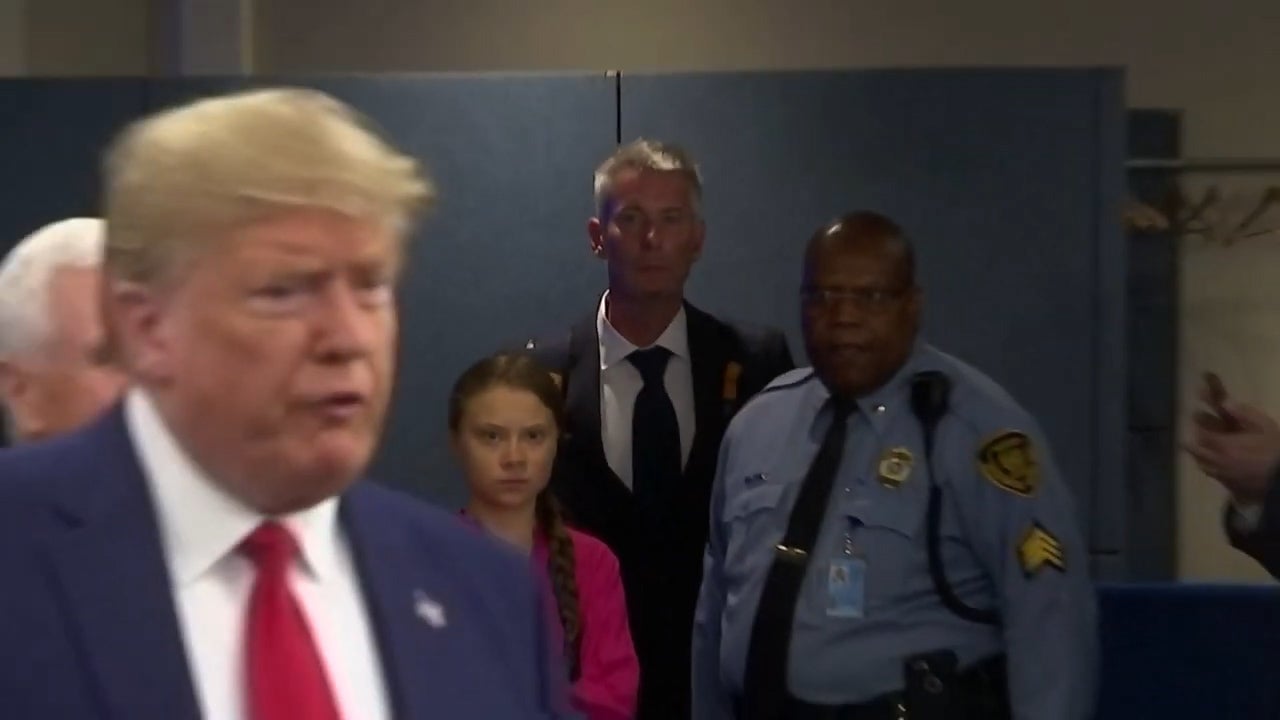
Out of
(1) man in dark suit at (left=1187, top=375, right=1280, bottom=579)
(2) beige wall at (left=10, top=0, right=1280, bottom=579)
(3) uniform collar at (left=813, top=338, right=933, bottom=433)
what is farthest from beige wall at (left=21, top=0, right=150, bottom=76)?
(1) man in dark suit at (left=1187, top=375, right=1280, bottom=579)

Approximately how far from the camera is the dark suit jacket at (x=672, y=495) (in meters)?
3.24

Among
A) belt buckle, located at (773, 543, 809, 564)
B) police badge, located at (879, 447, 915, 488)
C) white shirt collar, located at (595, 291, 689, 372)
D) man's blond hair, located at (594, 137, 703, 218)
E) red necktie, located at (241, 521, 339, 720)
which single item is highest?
man's blond hair, located at (594, 137, 703, 218)

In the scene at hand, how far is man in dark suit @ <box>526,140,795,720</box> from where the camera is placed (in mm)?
3234

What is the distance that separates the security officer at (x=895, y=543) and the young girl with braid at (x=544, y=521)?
0.64 feet

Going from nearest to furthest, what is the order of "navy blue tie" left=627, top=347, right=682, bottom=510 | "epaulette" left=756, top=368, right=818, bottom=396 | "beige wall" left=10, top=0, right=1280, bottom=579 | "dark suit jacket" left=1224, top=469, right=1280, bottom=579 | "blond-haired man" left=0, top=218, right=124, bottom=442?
"blond-haired man" left=0, top=218, right=124, bottom=442, "dark suit jacket" left=1224, top=469, right=1280, bottom=579, "epaulette" left=756, top=368, right=818, bottom=396, "navy blue tie" left=627, top=347, right=682, bottom=510, "beige wall" left=10, top=0, right=1280, bottom=579

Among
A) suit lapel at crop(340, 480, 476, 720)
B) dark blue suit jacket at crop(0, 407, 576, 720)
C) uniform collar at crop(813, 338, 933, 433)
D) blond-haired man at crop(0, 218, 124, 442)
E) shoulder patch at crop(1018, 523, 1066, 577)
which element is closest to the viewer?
dark blue suit jacket at crop(0, 407, 576, 720)

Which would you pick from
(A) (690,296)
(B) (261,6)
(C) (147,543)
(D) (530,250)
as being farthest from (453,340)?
(C) (147,543)

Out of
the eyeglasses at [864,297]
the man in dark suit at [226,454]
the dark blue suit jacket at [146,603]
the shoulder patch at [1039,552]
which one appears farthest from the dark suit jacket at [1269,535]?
the man in dark suit at [226,454]

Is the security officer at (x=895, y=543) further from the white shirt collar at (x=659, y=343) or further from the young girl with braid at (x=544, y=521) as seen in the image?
the white shirt collar at (x=659, y=343)

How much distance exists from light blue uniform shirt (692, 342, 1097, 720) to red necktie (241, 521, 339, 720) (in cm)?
173

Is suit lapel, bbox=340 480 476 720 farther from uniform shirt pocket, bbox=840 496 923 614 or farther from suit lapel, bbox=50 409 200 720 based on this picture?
uniform shirt pocket, bbox=840 496 923 614

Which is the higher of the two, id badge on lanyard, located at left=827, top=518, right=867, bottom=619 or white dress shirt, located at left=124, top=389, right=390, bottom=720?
white dress shirt, located at left=124, top=389, right=390, bottom=720

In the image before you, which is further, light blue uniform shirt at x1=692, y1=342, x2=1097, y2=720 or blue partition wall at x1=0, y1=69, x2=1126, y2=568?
blue partition wall at x1=0, y1=69, x2=1126, y2=568

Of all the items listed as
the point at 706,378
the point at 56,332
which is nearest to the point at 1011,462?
the point at 706,378
